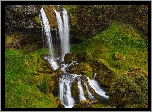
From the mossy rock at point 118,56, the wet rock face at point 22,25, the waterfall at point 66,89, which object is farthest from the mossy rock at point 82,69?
the wet rock face at point 22,25

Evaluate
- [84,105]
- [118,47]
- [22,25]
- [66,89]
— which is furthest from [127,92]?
[22,25]

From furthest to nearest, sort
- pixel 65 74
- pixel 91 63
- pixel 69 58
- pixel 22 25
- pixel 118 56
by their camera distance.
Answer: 1. pixel 22 25
2. pixel 69 58
3. pixel 118 56
4. pixel 91 63
5. pixel 65 74

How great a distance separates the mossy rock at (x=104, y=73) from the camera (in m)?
24.8

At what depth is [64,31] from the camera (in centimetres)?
2852

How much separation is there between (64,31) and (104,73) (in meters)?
4.89

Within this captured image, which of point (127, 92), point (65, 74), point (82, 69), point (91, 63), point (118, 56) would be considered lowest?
point (127, 92)

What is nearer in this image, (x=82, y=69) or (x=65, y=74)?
(x=65, y=74)

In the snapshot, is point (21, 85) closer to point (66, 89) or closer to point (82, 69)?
point (66, 89)

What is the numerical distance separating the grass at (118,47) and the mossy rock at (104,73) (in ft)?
1.96

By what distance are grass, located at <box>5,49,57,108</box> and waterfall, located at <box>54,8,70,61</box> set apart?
279 cm

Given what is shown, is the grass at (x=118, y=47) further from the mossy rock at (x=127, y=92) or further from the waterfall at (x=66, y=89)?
the waterfall at (x=66, y=89)

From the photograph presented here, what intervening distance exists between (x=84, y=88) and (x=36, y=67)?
11.1 ft

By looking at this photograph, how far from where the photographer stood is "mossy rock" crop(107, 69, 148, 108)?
2275 centimetres

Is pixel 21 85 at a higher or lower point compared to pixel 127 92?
higher
